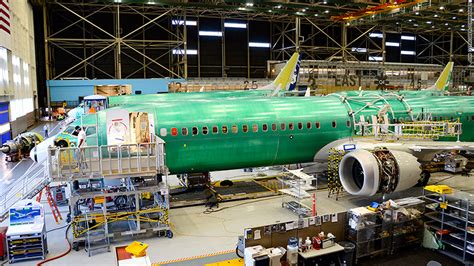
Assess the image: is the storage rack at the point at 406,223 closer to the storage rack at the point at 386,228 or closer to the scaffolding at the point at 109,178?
the storage rack at the point at 386,228

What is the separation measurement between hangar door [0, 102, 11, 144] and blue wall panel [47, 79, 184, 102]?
15.3m

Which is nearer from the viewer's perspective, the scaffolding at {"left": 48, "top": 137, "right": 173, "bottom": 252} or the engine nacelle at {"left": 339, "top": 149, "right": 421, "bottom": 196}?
the scaffolding at {"left": 48, "top": 137, "right": 173, "bottom": 252}

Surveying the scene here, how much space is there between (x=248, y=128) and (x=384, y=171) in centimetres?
576

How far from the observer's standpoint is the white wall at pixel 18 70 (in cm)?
3057

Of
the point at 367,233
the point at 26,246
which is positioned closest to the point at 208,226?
the point at 367,233

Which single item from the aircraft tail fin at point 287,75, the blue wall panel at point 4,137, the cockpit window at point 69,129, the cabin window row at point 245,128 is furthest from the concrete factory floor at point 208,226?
the aircraft tail fin at point 287,75

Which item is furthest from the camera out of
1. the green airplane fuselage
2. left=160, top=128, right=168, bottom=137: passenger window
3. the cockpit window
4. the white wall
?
the white wall

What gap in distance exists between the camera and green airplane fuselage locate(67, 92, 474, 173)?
1617cm

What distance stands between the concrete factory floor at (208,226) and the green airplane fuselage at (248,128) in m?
1.84

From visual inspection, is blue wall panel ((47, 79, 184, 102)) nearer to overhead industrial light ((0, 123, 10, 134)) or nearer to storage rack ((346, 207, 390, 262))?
overhead industrial light ((0, 123, 10, 134))

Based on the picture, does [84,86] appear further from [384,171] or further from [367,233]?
[367,233]

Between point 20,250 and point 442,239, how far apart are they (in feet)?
41.5

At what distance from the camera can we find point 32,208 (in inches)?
507

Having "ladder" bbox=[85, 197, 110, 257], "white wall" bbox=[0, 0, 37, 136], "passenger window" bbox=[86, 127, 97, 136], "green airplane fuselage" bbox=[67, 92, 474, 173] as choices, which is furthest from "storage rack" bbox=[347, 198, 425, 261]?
"white wall" bbox=[0, 0, 37, 136]
